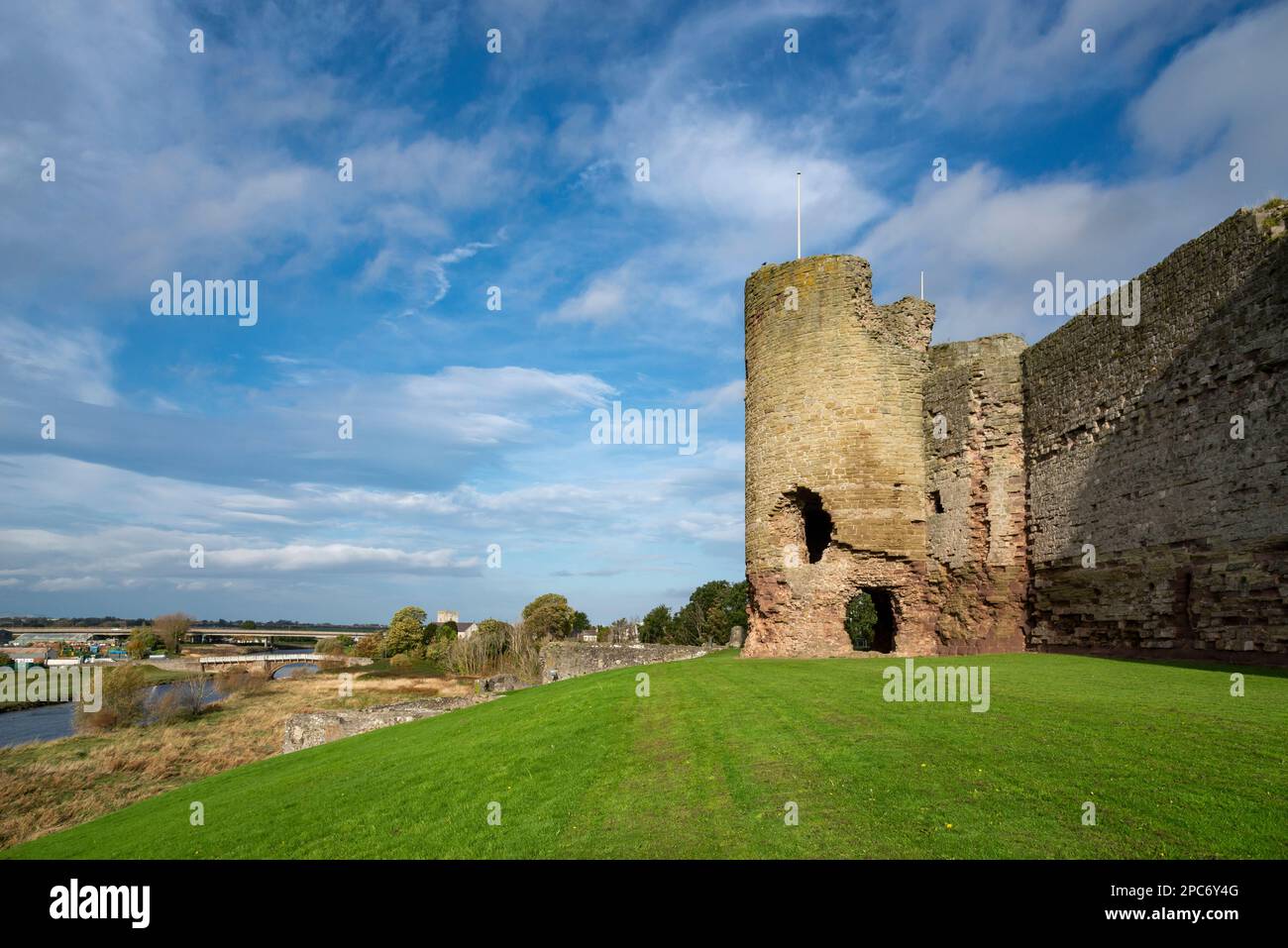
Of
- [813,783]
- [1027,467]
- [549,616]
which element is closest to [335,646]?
[549,616]

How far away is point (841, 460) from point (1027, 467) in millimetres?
4238

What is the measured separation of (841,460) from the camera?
62.1 feet

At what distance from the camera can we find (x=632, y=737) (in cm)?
870

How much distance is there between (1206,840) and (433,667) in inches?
2725

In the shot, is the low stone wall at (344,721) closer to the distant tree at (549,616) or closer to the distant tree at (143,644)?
the distant tree at (549,616)

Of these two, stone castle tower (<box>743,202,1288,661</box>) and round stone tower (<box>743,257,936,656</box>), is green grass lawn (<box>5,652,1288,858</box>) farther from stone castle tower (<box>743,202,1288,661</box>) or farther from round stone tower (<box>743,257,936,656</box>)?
round stone tower (<box>743,257,936,656</box>)

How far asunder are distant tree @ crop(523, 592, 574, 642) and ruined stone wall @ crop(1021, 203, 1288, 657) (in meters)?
56.4

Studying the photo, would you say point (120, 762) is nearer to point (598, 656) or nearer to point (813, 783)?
point (598, 656)

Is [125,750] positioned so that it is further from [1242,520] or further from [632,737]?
[1242,520]

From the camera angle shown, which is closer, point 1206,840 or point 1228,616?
point 1206,840

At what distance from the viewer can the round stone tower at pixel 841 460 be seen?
744 inches

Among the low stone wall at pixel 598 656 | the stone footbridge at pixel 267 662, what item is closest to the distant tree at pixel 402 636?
the stone footbridge at pixel 267 662
